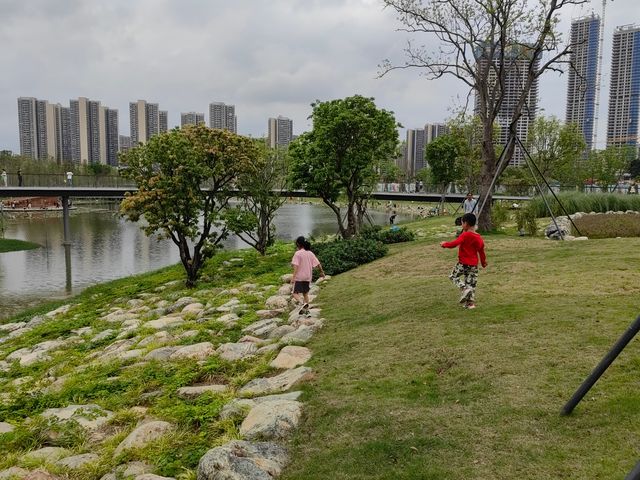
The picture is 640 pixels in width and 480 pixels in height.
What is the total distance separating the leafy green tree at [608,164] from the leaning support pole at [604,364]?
5221cm

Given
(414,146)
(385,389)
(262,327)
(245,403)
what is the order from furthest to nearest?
(414,146) → (262,327) → (245,403) → (385,389)

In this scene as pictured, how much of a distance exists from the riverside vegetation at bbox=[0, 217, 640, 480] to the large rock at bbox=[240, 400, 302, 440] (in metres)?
0.04

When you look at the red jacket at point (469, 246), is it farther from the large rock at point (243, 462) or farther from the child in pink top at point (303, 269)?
the large rock at point (243, 462)

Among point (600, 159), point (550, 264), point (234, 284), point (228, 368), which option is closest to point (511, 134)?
point (550, 264)

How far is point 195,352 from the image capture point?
8.13 metres

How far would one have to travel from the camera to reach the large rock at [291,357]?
22.8 ft

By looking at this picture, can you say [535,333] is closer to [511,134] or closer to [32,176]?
[511,134]

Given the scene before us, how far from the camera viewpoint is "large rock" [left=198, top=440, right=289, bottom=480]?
13.5 ft

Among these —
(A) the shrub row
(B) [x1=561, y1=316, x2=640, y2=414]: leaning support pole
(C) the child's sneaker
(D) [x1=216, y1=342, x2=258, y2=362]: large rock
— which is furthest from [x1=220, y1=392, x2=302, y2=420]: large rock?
(A) the shrub row

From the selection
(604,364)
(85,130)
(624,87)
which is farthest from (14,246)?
(85,130)

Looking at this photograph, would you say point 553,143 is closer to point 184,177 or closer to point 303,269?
point 184,177

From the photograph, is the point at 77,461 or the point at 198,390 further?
the point at 198,390

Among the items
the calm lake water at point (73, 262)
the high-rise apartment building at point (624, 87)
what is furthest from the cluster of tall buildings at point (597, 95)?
the calm lake water at point (73, 262)

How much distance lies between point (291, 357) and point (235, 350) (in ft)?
4.19
